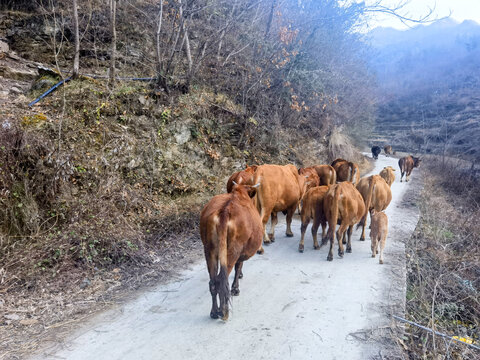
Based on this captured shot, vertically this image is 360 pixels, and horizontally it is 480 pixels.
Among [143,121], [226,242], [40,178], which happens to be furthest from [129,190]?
[226,242]

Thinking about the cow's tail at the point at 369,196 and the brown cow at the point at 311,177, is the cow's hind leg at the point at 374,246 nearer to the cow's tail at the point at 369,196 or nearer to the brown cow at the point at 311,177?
the cow's tail at the point at 369,196

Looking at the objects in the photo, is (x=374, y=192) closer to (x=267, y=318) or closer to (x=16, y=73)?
(x=267, y=318)

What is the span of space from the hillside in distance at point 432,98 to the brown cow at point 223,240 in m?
23.4

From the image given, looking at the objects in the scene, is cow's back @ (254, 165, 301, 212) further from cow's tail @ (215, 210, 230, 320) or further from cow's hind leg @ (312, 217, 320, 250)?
cow's tail @ (215, 210, 230, 320)

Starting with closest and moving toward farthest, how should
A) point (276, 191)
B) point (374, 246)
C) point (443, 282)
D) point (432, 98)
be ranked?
1. point (443, 282)
2. point (374, 246)
3. point (276, 191)
4. point (432, 98)

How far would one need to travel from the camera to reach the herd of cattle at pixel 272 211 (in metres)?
3.94

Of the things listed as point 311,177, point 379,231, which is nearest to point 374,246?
point 379,231

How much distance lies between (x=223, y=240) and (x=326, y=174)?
6.57 metres

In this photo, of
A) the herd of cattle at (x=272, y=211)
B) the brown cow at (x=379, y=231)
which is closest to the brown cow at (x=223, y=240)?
the herd of cattle at (x=272, y=211)

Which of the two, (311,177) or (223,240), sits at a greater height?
(223,240)

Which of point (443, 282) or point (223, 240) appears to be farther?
point (443, 282)

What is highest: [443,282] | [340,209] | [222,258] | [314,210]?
[222,258]

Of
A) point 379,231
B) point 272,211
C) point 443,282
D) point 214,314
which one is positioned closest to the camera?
point 214,314

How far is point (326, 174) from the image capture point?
9.76 metres
